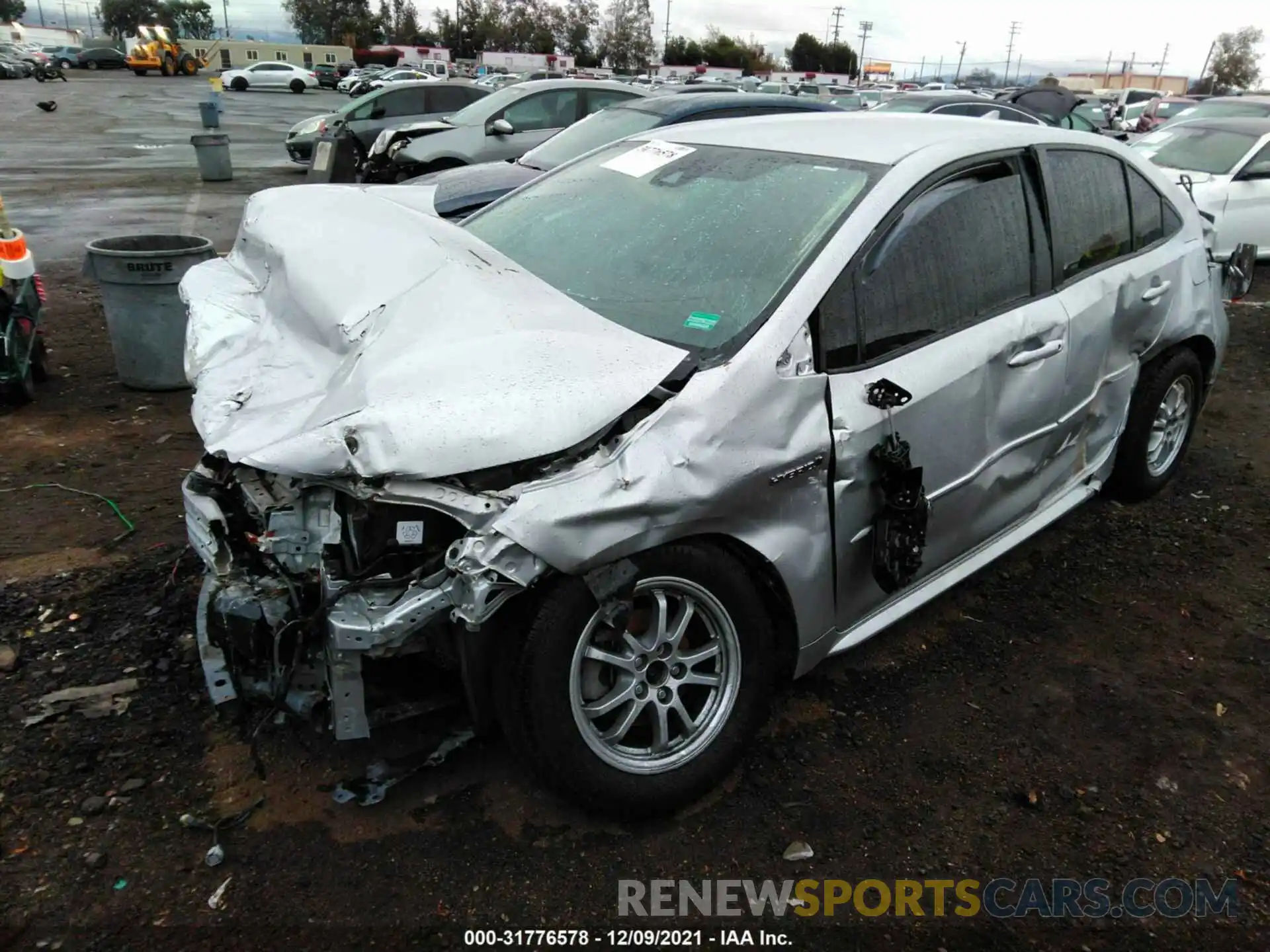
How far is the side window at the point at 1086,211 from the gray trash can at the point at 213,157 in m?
13.4

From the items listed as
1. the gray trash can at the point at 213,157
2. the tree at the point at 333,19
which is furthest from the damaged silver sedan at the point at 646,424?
the tree at the point at 333,19

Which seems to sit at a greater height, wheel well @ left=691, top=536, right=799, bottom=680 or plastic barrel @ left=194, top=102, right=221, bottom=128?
plastic barrel @ left=194, top=102, right=221, bottom=128

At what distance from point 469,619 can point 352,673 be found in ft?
1.21

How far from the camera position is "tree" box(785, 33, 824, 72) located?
102 metres

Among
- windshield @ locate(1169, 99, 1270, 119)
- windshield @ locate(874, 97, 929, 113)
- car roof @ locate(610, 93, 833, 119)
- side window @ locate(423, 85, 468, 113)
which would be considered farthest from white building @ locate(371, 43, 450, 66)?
car roof @ locate(610, 93, 833, 119)

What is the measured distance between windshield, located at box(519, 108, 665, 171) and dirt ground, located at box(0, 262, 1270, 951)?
16.0ft

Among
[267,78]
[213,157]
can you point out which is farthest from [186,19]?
[213,157]

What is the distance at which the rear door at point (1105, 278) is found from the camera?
3.51m

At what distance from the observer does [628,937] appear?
2242 millimetres

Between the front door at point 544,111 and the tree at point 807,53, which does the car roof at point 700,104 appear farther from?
the tree at point 807,53

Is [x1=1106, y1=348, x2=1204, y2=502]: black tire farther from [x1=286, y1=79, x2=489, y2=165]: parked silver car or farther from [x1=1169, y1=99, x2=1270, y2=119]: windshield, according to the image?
[x1=286, y1=79, x2=489, y2=165]: parked silver car

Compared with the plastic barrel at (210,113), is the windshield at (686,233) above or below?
above

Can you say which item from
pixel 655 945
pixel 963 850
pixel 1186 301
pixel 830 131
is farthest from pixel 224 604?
pixel 1186 301

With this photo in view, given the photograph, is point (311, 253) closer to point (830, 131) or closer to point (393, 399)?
point (393, 399)
